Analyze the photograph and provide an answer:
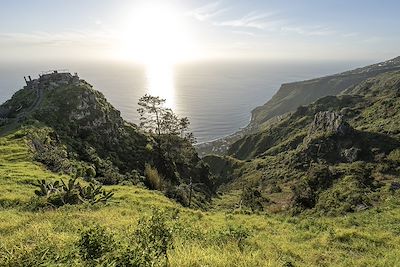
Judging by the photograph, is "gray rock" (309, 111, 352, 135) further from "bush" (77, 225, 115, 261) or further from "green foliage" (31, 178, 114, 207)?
"bush" (77, 225, 115, 261)

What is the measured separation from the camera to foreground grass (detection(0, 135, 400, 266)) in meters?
7.56

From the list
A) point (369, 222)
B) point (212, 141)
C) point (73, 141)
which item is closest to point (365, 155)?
point (369, 222)

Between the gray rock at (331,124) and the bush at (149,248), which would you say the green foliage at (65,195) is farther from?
the gray rock at (331,124)

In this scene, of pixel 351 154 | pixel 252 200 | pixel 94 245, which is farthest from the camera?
pixel 351 154

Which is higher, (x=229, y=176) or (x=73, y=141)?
(x=73, y=141)

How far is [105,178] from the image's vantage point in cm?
3438

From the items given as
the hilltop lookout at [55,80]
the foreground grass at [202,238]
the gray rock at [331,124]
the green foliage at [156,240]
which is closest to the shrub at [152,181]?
the foreground grass at [202,238]

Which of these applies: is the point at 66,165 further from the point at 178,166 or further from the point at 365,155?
the point at 365,155

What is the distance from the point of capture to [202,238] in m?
11.9

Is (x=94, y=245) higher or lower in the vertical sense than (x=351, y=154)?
higher

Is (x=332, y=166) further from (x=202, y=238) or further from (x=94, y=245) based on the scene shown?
(x=94, y=245)

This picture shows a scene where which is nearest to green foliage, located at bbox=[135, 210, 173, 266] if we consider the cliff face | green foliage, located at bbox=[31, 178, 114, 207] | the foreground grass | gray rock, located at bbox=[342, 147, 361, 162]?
the foreground grass

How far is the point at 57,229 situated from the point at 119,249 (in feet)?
18.0

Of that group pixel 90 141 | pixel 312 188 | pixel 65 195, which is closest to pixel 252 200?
pixel 312 188
